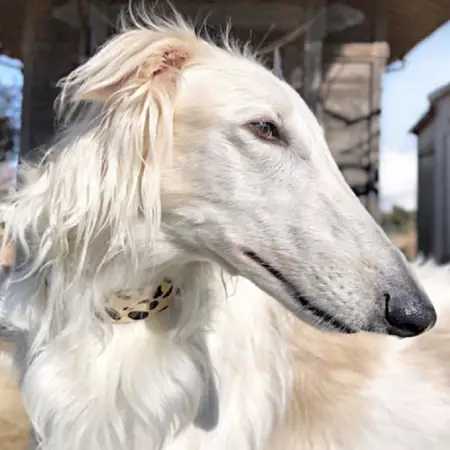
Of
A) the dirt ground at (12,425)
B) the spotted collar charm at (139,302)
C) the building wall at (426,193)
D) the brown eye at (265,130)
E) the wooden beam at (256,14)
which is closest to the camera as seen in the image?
the brown eye at (265,130)

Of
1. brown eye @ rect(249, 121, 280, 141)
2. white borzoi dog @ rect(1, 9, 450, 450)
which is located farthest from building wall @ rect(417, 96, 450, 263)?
brown eye @ rect(249, 121, 280, 141)

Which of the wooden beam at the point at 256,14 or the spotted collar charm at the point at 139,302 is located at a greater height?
the wooden beam at the point at 256,14

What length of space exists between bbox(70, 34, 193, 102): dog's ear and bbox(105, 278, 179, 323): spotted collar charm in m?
0.43

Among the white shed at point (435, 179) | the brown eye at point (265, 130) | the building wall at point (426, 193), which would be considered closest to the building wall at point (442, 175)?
the white shed at point (435, 179)

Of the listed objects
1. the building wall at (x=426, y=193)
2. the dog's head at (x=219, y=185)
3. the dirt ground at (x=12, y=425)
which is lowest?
the building wall at (x=426, y=193)

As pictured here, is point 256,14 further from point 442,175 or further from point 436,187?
point 436,187

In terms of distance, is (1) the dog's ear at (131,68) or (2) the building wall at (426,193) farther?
(2) the building wall at (426,193)

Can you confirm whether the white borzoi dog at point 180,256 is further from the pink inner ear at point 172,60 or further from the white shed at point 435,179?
the white shed at point 435,179

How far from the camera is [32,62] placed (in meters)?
6.12

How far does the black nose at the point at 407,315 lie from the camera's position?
145cm

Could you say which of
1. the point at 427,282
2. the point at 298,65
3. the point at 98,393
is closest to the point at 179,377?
the point at 98,393

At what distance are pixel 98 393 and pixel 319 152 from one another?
704 mm

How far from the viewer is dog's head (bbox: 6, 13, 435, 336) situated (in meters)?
1.51

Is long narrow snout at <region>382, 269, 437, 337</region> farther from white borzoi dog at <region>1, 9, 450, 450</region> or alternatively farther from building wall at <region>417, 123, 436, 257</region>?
building wall at <region>417, 123, 436, 257</region>
